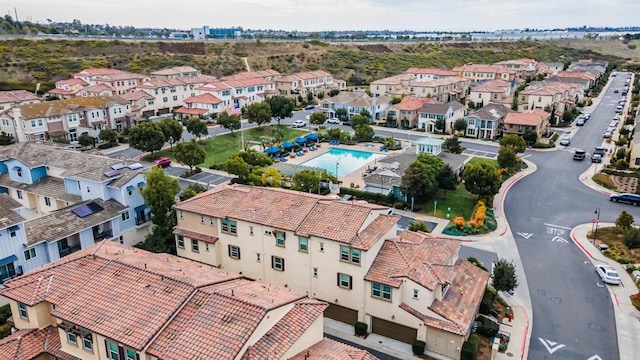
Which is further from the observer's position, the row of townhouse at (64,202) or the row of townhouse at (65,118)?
the row of townhouse at (65,118)

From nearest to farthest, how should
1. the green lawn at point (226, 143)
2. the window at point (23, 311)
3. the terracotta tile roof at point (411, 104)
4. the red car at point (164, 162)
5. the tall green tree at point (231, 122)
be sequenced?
1. the window at point (23, 311)
2. the red car at point (164, 162)
3. the green lawn at point (226, 143)
4. the tall green tree at point (231, 122)
5. the terracotta tile roof at point (411, 104)

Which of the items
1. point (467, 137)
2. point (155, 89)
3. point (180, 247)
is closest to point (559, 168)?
point (467, 137)

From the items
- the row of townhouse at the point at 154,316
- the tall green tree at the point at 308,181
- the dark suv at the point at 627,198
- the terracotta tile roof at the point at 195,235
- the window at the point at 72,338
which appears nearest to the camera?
the row of townhouse at the point at 154,316

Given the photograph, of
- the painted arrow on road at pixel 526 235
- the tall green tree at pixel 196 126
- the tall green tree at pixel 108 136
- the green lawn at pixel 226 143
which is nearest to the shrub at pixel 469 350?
the painted arrow on road at pixel 526 235

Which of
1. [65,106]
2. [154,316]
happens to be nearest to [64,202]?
[154,316]

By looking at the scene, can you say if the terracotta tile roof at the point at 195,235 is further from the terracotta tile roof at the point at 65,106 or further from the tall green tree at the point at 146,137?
the terracotta tile roof at the point at 65,106

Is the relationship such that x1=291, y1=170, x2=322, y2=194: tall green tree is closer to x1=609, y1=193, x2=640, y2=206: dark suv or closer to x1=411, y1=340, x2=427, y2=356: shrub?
x1=411, y1=340, x2=427, y2=356: shrub
